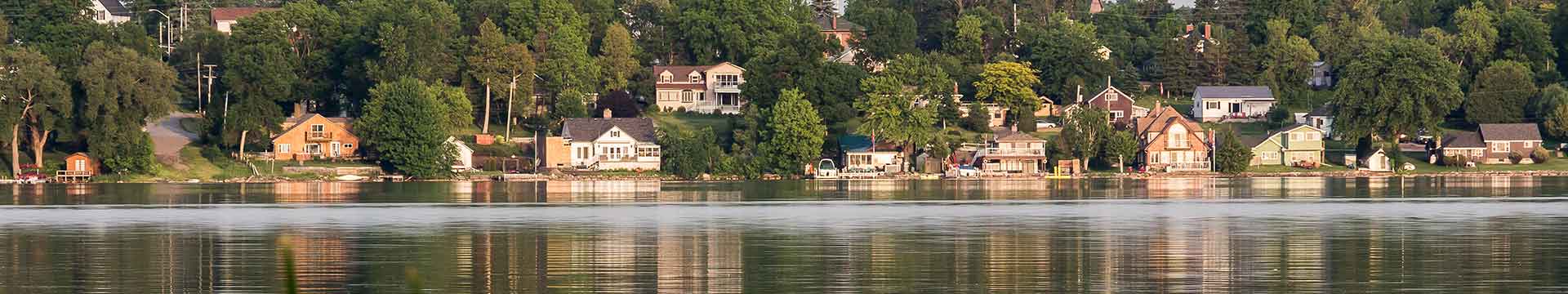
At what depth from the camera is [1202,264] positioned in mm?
38625

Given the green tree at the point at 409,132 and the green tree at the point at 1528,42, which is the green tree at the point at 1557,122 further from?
the green tree at the point at 409,132

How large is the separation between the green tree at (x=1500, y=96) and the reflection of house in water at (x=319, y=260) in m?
84.3

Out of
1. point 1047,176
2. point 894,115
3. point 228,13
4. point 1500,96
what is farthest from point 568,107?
point 1500,96

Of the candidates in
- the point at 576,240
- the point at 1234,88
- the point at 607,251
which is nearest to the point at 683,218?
the point at 576,240

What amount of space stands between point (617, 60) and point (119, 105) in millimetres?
35968

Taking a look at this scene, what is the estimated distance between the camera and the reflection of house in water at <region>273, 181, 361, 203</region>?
7500 centimetres

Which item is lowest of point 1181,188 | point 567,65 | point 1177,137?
point 1181,188

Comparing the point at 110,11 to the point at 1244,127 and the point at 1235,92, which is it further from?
the point at 1244,127

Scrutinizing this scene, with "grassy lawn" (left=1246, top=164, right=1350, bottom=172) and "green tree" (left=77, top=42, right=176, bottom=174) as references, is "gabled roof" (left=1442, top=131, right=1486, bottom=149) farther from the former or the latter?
"green tree" (left=77, top=42, right=176, bottom=174)

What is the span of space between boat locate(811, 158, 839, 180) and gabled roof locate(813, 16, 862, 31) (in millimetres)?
43488

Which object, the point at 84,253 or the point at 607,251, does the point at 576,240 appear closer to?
the point at 607,251

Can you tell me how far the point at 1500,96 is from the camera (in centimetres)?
11762

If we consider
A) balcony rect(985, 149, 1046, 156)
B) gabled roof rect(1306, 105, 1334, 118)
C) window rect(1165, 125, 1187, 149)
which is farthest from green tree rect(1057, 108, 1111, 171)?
gabled roof rect(1306, 105, 1334, 118)

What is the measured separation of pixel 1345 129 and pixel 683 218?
6109 centimetres
